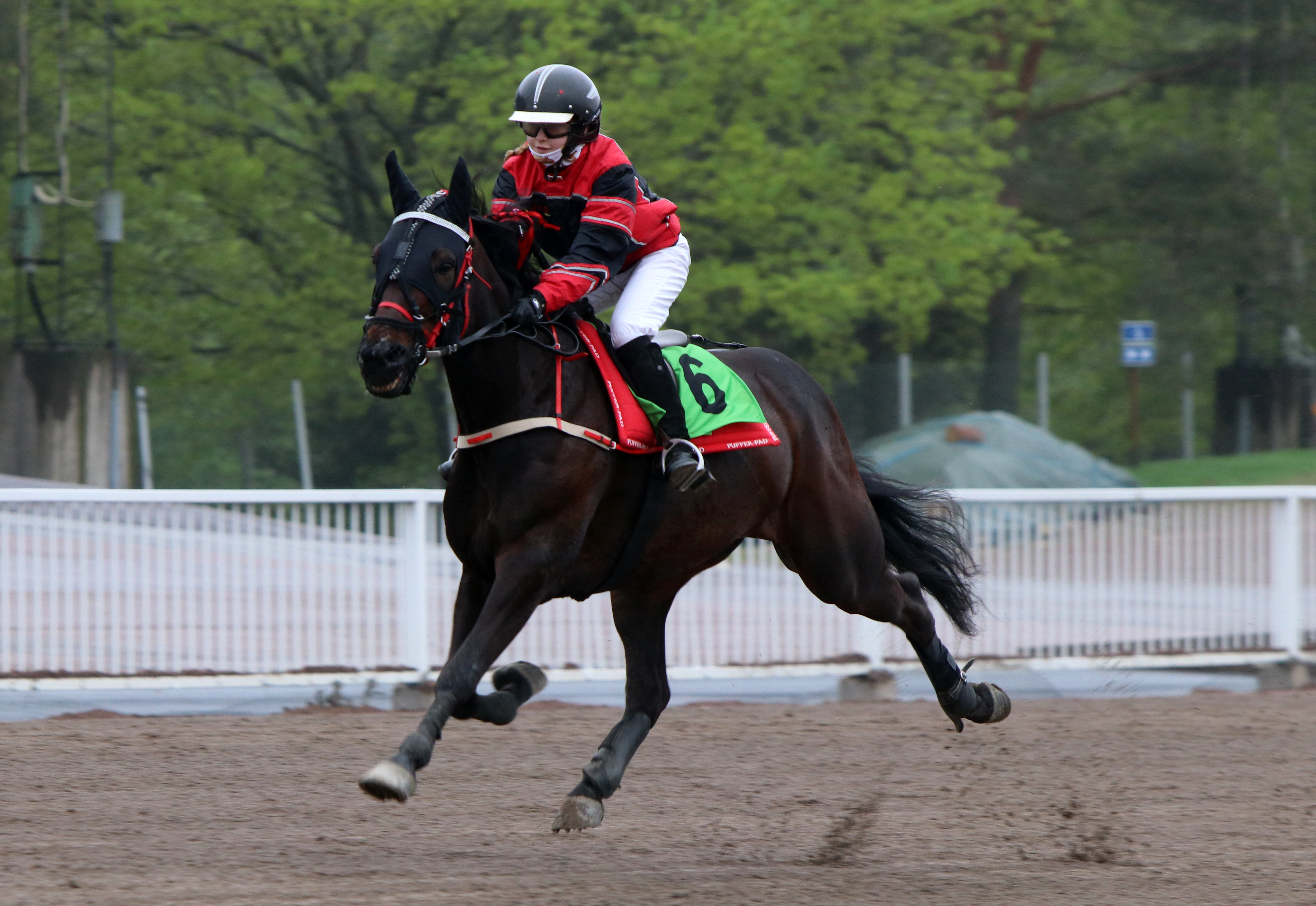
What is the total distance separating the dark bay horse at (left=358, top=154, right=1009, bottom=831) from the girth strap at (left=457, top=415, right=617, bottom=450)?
0.06 feet

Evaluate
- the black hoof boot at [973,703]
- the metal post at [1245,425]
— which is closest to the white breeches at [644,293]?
the black hoof boot at [973,703]

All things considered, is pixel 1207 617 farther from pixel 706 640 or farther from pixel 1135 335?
pixel 1135 335

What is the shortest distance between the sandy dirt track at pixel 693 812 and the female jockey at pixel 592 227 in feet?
4.14

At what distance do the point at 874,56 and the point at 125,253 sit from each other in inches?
342

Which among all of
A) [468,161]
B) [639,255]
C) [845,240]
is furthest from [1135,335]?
[639,255]

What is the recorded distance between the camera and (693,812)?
18.0 feet

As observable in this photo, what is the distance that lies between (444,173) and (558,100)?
460 inches

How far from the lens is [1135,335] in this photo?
1798cm

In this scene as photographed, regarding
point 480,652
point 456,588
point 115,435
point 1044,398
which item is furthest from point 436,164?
point 480,652

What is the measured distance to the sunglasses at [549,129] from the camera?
185 inches

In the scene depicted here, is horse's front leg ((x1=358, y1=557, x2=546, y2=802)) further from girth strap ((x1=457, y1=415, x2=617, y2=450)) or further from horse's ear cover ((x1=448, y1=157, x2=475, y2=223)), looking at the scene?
horse's ear cover ((x1=448, y1=157, x2=475, y2=223))

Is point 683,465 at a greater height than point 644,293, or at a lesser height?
lesser

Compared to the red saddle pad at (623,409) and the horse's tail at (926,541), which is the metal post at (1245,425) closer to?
the horse's tail at (926,541)

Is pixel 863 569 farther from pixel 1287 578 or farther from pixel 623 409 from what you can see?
pixel 1287 578
